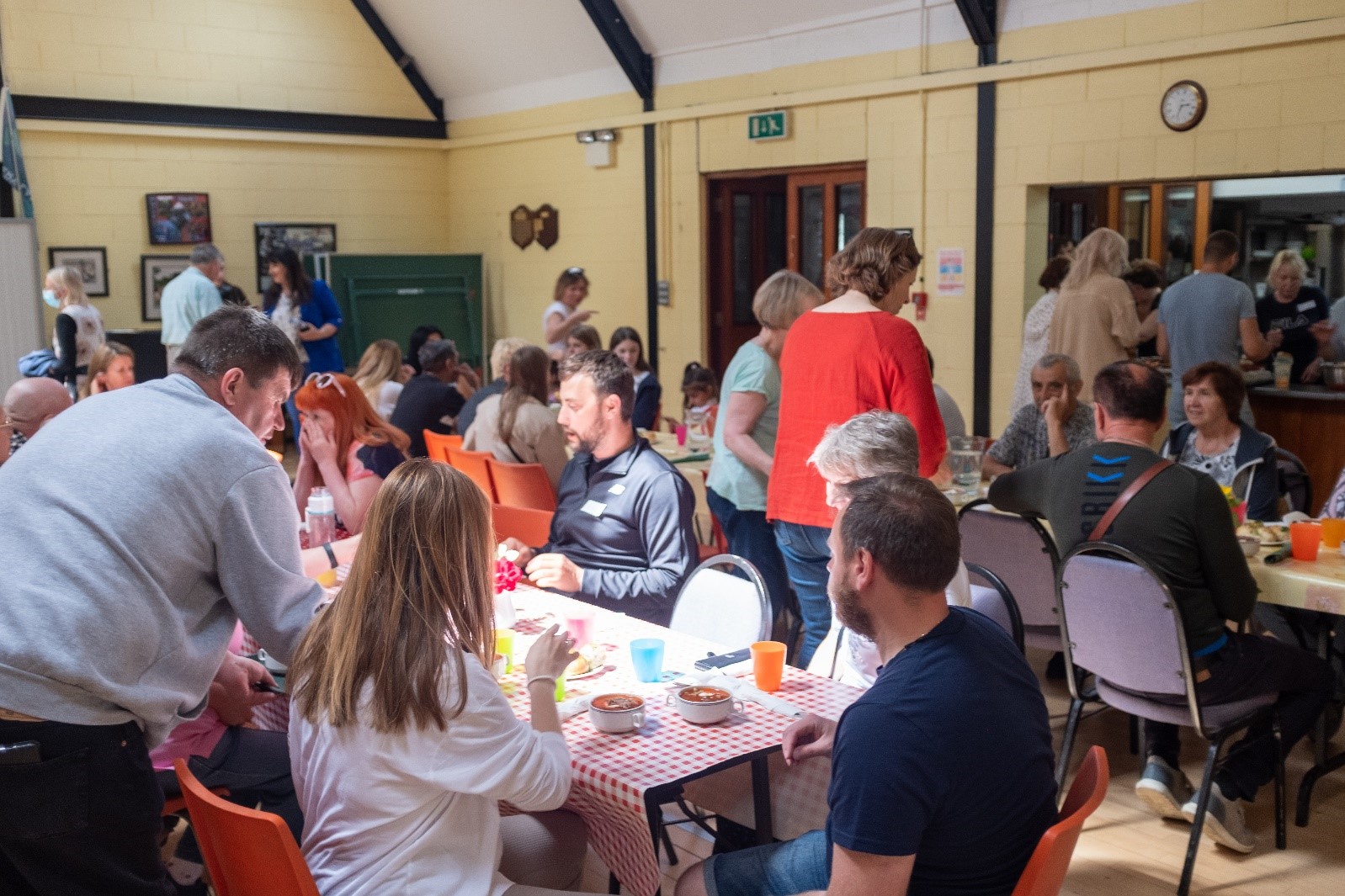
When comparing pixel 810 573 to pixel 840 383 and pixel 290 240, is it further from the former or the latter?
pixel 290 240

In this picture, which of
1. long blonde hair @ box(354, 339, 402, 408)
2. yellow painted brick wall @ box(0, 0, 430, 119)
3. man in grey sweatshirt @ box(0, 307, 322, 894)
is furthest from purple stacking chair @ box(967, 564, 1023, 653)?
yellow painted brick wall @ box(0, 0, 430, 119)

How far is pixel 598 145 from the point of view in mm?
9828

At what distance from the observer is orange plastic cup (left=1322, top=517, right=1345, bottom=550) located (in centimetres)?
369

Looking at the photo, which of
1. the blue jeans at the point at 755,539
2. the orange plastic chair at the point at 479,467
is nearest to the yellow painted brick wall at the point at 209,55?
the orange plastic chair at the point at 479,467

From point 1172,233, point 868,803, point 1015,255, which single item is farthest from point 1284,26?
point 868,803

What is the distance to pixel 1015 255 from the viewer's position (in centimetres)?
714

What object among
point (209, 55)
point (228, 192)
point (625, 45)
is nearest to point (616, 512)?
point (625, 45)

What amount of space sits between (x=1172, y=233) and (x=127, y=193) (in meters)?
8.29

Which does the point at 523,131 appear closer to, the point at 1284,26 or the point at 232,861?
the point at 1284,26

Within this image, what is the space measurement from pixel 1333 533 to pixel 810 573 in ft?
5.11

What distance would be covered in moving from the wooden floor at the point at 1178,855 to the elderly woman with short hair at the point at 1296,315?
4283 mm

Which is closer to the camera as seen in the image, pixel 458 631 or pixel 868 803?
pixel 868 803

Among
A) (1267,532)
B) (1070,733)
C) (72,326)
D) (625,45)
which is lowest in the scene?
(1070,733)

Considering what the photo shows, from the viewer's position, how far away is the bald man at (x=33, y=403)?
4430 mm
